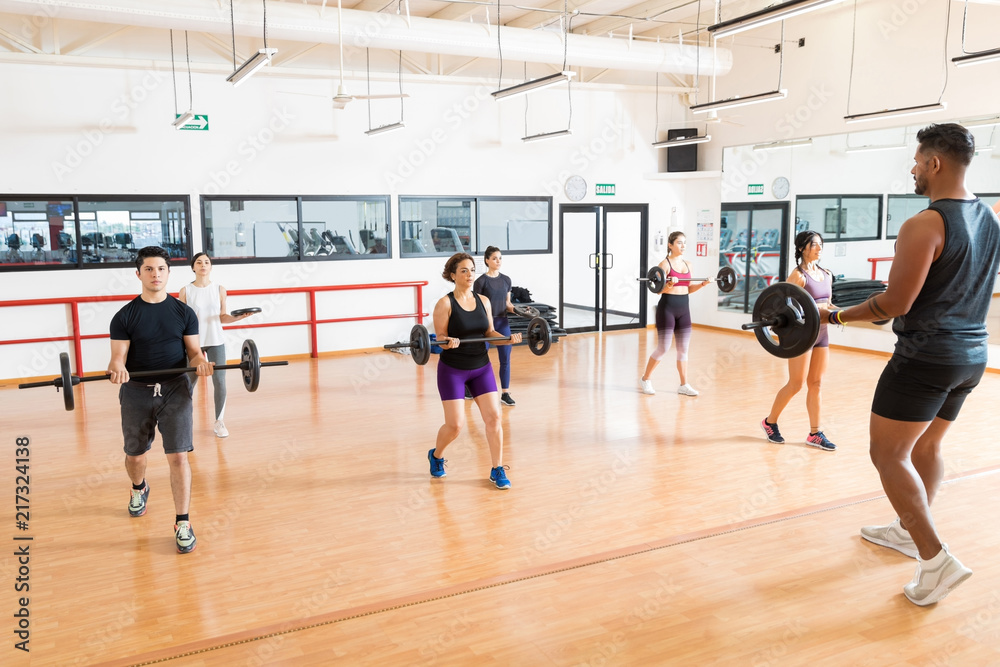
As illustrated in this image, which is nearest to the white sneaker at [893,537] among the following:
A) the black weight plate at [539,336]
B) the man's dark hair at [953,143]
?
the man's dark hair at [953,143]

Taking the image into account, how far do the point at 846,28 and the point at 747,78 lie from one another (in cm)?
156

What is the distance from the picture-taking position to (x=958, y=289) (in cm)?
286

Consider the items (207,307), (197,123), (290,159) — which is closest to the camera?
(207,307)

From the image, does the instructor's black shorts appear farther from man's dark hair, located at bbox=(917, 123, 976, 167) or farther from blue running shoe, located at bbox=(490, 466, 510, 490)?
blue running shoe, located at bbox=(490, 466, 510, 490)

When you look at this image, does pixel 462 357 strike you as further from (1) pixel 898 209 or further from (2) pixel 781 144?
(2) pixel 781 144

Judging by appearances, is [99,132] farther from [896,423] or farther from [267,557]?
[896,423]

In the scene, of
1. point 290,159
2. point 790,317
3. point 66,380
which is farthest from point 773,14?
point 290,159

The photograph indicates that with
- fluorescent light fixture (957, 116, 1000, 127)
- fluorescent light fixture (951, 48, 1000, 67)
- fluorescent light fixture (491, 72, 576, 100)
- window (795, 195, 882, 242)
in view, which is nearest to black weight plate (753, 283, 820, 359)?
fluorescent light fixture (491, 72, 576, 100)

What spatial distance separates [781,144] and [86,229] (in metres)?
8.77

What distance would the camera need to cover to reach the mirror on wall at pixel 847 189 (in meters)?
9.20

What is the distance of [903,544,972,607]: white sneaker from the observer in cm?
302

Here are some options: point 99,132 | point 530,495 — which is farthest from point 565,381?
point 99,132

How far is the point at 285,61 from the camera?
902cm

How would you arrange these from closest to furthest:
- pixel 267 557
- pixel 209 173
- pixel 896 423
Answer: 1. pixel 896 423
2. pixel 267 557
3. pixel 209 173
